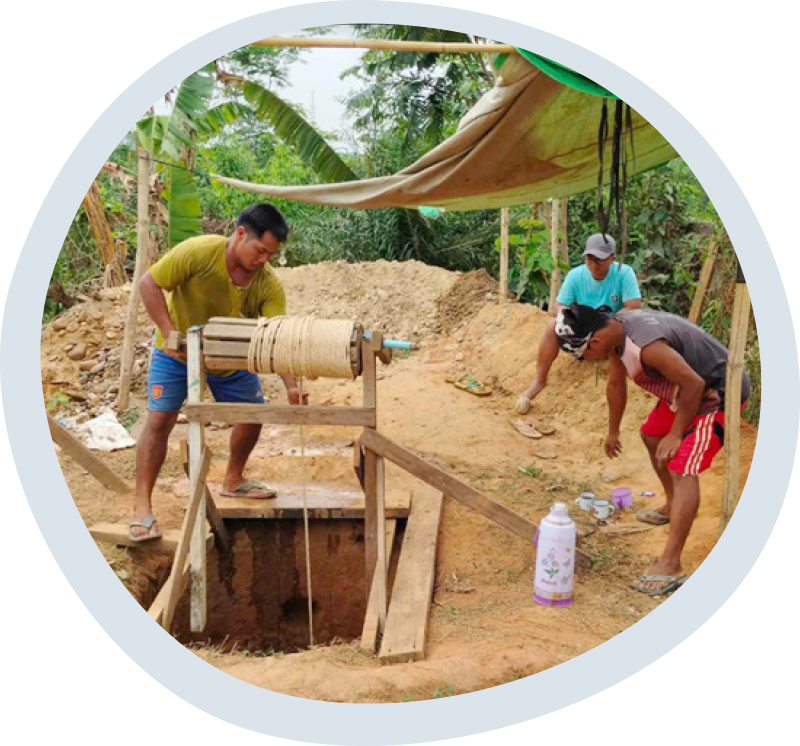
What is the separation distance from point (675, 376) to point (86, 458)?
111 inches

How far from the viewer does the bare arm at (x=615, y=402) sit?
3857mm

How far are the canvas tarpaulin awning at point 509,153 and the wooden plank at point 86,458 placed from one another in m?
1.46

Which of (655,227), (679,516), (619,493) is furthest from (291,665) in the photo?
(655,227)

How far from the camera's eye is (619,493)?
439 centimetres

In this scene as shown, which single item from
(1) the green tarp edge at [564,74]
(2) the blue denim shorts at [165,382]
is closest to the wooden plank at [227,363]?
A: (2) the blue denim shorts at [165,382]

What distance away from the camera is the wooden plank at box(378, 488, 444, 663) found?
9.17ft

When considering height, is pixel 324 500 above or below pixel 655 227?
below

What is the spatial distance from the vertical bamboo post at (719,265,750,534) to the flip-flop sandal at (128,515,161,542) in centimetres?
237

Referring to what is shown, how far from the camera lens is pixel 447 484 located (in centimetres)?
323

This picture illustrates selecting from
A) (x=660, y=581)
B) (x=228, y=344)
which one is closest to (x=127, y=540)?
(x=228, y=344)

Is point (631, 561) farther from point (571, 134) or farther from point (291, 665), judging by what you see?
point (571, 134)

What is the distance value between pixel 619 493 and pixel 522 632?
1653mm

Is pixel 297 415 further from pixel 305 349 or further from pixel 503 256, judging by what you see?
pixel 503 256

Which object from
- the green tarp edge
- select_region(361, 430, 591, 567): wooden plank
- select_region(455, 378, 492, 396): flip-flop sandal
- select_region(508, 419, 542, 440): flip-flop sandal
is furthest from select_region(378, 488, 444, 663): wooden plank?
select_region(455, 378, 492, 396): flip-flop sandal
